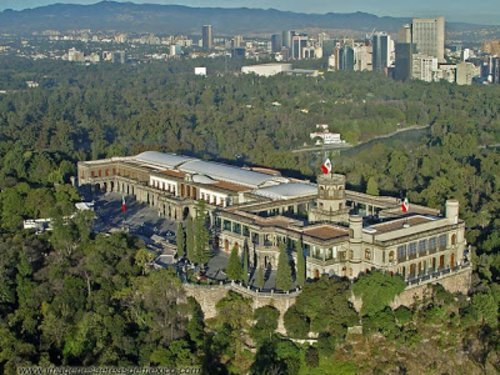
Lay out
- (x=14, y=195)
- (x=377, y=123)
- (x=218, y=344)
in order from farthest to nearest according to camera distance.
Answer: (x=377, y=123) → (x=14, y=195) → (x=218, y=344)

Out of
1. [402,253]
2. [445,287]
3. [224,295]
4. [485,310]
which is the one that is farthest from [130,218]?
[485,310]

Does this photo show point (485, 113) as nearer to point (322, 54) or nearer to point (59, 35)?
point (322, 54)

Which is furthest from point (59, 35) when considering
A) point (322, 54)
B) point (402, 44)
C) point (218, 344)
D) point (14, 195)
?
point (218, 344)

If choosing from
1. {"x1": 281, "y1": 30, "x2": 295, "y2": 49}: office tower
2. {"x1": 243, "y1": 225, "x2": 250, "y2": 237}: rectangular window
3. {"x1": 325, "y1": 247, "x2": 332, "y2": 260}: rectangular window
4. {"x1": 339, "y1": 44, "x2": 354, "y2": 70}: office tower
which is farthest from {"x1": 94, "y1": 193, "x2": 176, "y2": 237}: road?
{"x1": 281, "y1": 30, "x2": 295, "y2": 49}: office tower

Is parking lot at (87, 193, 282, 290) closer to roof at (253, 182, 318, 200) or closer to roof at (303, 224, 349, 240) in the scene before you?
roof at (303, 224, 349, 240)

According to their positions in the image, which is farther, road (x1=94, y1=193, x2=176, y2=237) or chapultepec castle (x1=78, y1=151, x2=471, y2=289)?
road (x1=94, y1=193, x2=176, y2=237)
